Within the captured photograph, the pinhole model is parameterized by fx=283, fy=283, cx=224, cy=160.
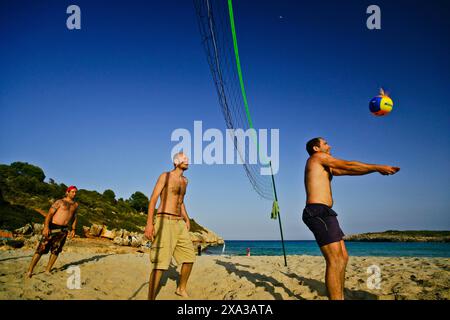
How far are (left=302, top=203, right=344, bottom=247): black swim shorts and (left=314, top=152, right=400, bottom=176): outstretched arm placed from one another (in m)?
0.43

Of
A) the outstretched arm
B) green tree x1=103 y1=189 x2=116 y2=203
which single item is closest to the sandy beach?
the outstretched arm

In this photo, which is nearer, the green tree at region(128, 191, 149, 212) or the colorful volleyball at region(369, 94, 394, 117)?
the colorful volleyball at region(369, 94, 394, 117)

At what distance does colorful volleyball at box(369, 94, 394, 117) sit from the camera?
14.8ft

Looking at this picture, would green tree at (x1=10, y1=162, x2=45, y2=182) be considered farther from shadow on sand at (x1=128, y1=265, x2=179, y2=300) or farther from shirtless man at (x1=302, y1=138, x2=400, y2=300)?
shirtless man at (x1=302, y1=138, x2=400, y2=300)

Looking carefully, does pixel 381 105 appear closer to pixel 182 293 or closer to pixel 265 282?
pixel 265 282

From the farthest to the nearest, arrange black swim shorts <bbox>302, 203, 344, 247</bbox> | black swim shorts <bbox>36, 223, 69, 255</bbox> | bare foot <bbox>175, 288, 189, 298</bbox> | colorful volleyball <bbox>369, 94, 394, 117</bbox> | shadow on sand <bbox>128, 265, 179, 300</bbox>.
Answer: black swim shorts <bbox>36, 223, 69, 255</bbox> → colorful volleyball <bbox>369, 94, 394, 117</bbox> → shadow on sand <bbox>128, 265, 179, 300</bbox> → bare foot <bbox>175, 288, 189, 298</bbox> → black swim shorts <bbox>302, 203, 344, 247</bbox>

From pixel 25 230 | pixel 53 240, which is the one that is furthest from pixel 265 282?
pixel 25 230

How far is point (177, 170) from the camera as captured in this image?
398 centimetres

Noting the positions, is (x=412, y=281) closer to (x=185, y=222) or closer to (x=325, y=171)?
(x=325, y=171)

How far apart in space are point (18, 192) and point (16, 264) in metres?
A: 30.2

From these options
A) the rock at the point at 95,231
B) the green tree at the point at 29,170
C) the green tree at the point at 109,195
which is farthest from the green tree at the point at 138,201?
the rock at the point at 95,231

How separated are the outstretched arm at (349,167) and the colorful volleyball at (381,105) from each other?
2.00 m

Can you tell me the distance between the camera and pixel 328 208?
3.02m
